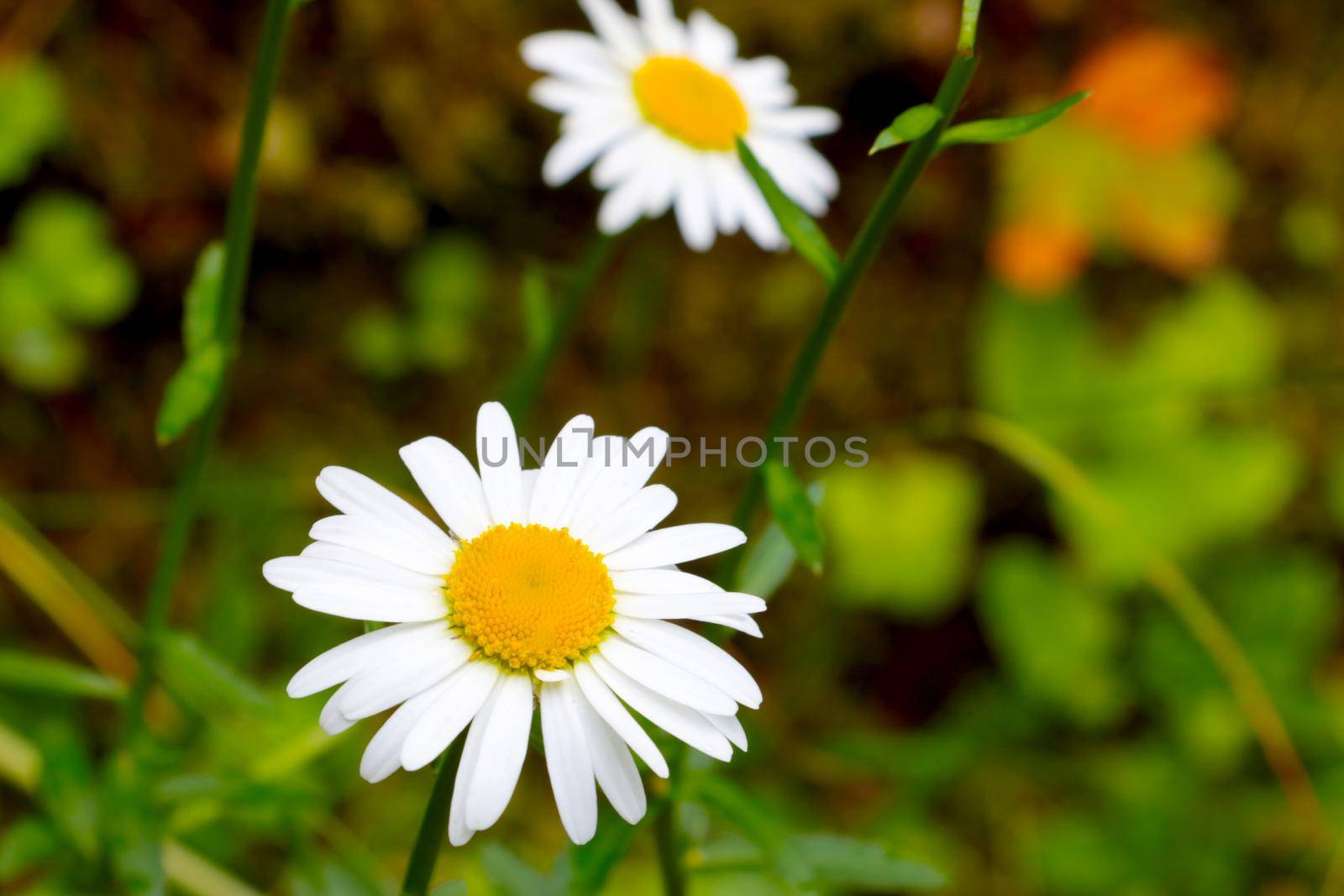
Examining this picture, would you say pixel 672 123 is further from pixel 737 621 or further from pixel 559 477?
pixel 737 621

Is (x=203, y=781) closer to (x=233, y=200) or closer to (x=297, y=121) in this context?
(x=233, y=200)

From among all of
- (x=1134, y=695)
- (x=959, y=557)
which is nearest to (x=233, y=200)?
(x=959, y=557)

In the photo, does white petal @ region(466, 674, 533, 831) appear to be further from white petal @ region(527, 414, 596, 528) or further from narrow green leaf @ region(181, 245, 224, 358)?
narrow green leaf @ region(181, 245, 224, 358)

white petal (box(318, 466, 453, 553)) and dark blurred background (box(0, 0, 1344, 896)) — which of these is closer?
white petal (box(318, 466, 453, 553))

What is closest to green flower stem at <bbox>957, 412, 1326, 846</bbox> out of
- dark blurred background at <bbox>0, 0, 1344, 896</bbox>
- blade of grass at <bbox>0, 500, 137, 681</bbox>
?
dark blurred background at <bbox>0, 0, 1344, 896</bbox>

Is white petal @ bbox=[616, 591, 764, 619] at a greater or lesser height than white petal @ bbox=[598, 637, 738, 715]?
greater

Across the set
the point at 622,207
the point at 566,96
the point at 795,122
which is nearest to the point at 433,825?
the point at 622,207

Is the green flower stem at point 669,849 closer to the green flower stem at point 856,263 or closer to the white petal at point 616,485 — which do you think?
the green flower stem at point 856,263
